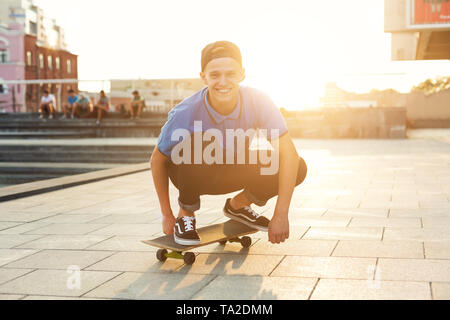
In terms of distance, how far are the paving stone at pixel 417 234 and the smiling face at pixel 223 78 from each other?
1.73 m

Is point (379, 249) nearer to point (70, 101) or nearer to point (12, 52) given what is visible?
point (70, 101)

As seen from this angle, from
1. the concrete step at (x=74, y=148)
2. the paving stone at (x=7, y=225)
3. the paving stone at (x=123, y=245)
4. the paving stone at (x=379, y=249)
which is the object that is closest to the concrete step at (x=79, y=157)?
the concrete step at (x=74, y=148)

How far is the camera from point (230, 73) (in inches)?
136

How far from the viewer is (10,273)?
3.45 m

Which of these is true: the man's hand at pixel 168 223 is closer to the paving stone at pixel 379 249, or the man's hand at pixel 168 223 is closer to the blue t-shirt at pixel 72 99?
the paving stone at pixel 379 249

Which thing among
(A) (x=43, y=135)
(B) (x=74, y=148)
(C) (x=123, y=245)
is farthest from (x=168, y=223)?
(A) (x=43, y=135)

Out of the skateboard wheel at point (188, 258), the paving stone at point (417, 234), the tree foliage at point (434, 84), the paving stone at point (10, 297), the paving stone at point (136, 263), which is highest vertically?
the tree foliage at point (434, 84)

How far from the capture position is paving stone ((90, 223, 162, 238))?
4637mm

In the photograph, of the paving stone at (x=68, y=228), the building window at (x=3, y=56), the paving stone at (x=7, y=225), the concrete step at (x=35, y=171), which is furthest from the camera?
the building window at (x=3, y=56)

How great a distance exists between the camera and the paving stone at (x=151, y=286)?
9.53 feet
